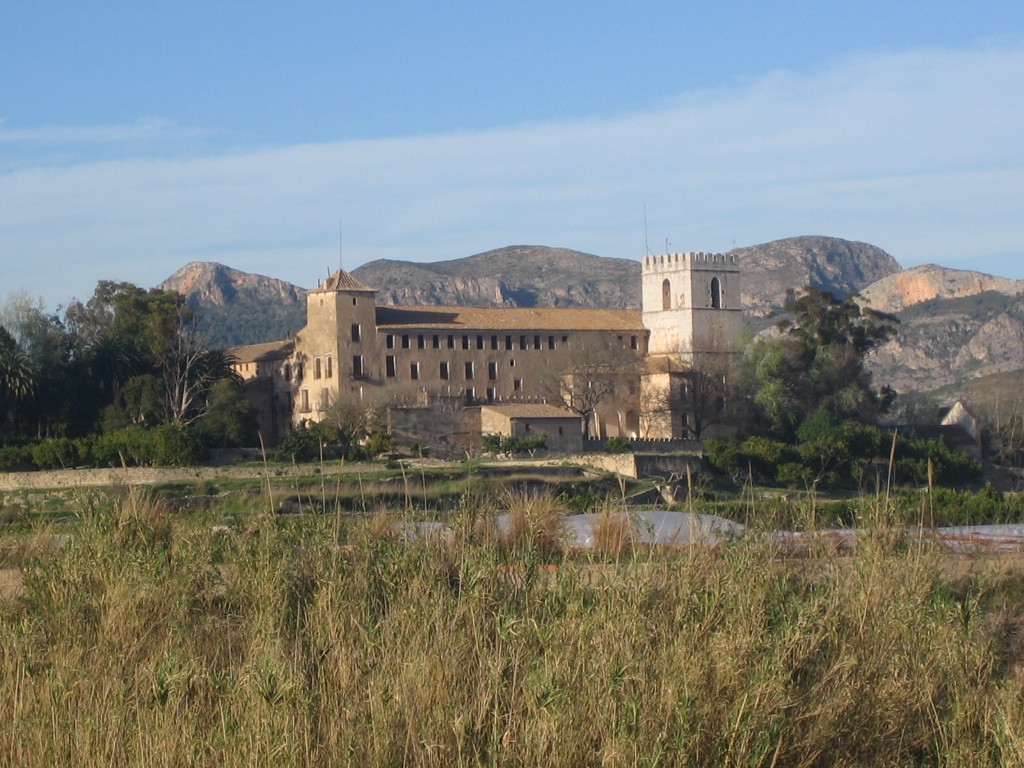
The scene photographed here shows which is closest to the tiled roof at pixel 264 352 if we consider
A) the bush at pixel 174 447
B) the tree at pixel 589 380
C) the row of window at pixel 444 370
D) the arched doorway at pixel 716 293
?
the row of window at pixel 444 370

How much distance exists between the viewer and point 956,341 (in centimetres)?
11906

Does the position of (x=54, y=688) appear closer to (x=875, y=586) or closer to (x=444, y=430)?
(x=875, y=586)

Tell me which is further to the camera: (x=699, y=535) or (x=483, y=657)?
(x=699, y=535)

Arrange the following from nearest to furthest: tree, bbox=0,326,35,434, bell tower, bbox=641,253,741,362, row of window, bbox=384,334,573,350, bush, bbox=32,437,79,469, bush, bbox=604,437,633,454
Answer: bush, bbox=32,437,79,469 < tree, bbox=0,326,35,434 < bush, bbox=604,437,633,454 < row of window, bbox=384,334,573,350 < bell tower, bbox=641,253,741,362

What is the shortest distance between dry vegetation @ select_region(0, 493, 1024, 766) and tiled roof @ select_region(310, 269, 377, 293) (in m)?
41.8

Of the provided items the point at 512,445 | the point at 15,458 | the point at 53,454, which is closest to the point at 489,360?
the point at 512,445

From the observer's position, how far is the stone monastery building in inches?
2057

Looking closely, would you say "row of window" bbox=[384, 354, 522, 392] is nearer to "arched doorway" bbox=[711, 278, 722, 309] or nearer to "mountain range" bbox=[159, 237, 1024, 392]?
"arched doorway" bbox=[711, 278, 722, 309]

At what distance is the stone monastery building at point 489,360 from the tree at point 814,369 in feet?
8.47

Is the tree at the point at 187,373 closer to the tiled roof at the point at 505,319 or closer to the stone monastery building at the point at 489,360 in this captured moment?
the stone monastery building at the point at 489,360

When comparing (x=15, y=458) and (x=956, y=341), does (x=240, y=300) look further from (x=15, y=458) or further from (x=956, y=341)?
(x=15, y=458)

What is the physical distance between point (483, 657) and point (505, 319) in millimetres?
48695

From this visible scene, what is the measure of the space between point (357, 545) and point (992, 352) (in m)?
110

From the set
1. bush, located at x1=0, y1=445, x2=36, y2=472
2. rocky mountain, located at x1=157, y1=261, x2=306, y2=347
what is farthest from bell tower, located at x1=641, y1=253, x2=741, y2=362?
rocky mountain, located at x1=157, y1=261, x2=306, y2=347
